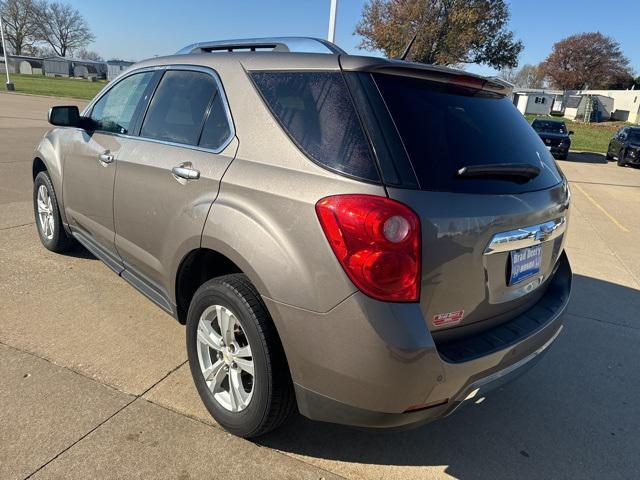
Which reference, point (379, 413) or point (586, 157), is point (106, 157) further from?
point (586, 157)

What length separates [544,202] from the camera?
2391mm

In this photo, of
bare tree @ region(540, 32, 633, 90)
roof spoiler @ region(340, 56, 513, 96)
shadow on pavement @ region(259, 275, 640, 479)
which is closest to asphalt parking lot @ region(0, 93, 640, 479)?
shadow on pavement @ region(259, 275, 640, 479)

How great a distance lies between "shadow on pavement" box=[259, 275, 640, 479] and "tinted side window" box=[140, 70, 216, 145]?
1.75 metres

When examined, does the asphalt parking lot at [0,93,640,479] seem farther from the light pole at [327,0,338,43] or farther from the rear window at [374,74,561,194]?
the light pole at [327,0,338,43]

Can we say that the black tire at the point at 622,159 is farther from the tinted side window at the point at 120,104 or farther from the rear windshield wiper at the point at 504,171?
the tinted side window at the point at 120,104

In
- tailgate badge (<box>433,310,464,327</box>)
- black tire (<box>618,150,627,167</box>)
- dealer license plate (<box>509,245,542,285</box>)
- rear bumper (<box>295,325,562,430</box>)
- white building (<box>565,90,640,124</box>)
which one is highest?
white building (<box>565,90,640,124</box>)

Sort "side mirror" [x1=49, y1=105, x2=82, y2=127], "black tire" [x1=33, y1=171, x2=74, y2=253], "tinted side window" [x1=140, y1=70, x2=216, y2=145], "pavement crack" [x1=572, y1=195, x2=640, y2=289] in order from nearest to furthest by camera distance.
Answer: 1. "tinted side window" [x1=140, y1=70, x2=216, y2=145]
2. "side mirror" [x1=49, y1=105, x2=82, y2=127]
3. "black tire" [x1=33, y1=171, x2=74, y2=253]
4. "pavement crack" [x1=572, y1=195, x2=640, y2=289]

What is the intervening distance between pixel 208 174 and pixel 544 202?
1.66 metres

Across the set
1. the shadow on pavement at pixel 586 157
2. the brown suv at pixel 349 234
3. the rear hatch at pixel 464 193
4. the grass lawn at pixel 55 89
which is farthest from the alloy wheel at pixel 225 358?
the grass lawn at pixel 55 89

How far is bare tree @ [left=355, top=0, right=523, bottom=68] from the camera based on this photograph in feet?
90.9

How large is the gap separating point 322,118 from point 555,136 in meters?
20.4

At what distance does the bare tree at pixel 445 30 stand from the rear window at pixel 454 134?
86.0 feet

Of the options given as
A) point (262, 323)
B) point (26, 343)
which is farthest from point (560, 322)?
point (26, 343)

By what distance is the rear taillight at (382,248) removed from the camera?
1.86 m
